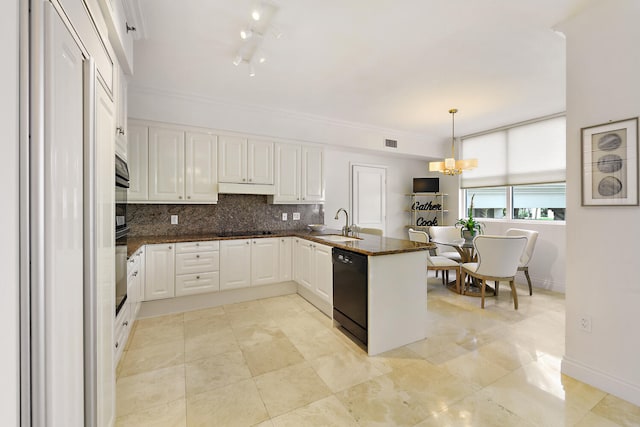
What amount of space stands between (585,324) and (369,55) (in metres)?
2.79

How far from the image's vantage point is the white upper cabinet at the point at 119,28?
4.75ft

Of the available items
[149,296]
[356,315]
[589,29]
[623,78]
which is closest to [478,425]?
[356,315]

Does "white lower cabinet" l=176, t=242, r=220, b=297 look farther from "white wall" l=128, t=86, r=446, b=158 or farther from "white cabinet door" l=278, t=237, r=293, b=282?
"white wall" l=128, t=86, r=446, b=158

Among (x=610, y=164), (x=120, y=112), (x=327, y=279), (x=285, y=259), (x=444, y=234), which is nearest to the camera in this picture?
(x=610, y=164)

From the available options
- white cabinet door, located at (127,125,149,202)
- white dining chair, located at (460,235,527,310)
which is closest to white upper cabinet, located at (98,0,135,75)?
white cabinet door, located at (127,125,149,202)

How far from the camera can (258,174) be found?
3.85 m

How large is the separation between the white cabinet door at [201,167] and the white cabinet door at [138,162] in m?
0.44

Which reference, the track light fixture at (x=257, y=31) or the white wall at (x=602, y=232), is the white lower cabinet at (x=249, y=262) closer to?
the track light fixture at (x=257, y=31)

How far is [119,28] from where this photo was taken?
169cm

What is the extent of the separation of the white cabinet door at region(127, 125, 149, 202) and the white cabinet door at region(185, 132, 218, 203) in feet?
1.43

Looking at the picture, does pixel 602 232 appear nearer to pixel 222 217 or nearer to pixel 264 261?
pixel 264 261

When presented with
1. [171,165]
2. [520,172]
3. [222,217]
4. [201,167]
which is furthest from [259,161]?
[520,172]

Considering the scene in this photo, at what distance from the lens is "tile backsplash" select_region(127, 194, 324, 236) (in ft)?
11.3

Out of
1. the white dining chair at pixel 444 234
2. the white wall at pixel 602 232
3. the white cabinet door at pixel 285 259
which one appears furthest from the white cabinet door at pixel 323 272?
the white dining chair at pixel 444 234
